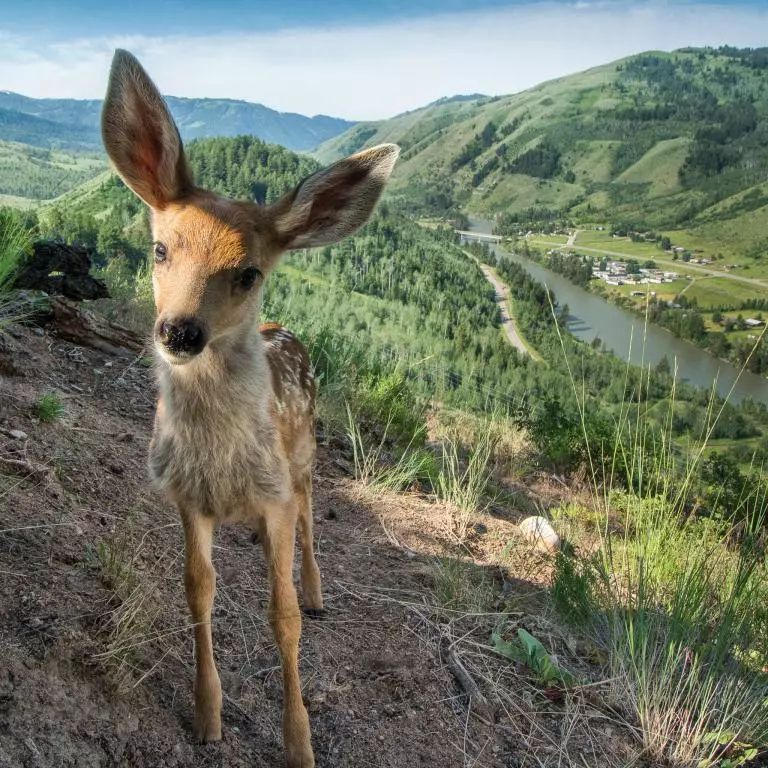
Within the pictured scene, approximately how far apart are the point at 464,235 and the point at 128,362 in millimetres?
65910

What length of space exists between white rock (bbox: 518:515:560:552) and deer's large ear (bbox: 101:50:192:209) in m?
4.14

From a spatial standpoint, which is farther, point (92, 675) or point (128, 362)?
point (128, 362)

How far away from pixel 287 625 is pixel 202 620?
0.38m

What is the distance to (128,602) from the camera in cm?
319

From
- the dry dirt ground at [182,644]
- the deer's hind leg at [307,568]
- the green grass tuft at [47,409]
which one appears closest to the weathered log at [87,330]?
the dry dirt ground at [182,644]

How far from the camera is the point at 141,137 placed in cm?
326

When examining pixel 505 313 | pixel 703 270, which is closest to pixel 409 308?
pixel 505 313

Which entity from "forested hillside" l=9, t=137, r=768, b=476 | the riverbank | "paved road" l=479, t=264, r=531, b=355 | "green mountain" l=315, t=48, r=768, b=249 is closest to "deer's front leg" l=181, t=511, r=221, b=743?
"forested hillside" l=9, t=137, r=768, b=476

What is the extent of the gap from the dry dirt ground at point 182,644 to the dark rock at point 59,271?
1.71 metres

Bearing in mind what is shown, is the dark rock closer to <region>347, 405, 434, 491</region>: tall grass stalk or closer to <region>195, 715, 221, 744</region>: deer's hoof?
<region>347, 405, 434, 491</region>: tall grass stalk

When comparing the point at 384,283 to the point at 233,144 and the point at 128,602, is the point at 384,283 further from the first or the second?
the point at 128,602

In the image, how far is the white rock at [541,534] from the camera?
5.96m

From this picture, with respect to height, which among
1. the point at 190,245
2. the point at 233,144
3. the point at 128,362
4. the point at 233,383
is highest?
the point at 233,144

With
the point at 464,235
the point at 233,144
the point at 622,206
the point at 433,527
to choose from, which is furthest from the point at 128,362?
the point at 622,206
